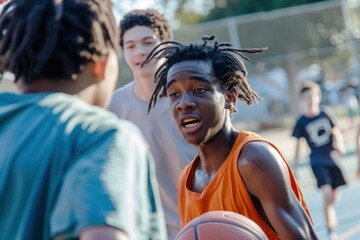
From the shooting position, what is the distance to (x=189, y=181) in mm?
4371

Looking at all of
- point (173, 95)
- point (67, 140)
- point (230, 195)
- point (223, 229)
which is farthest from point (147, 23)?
point (67, 140)

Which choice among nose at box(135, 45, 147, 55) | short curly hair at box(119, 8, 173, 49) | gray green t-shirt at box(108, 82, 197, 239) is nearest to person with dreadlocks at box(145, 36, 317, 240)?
gray green t-shirt at box(108, 82, 197, 239)

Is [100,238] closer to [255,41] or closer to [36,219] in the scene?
[36,219]

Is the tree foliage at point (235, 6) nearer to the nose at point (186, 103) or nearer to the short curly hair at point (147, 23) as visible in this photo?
the short curly hair at point (147, 23)

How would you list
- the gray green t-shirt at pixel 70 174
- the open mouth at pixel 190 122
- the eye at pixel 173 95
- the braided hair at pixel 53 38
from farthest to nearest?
the eye at pixel 173 95 < the open mouth at pixel 190 122 < the braided hair at pixel 53 38 < the gray green t-shirt at pixel 70 174

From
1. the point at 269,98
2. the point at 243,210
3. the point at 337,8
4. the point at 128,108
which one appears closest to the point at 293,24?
the point at 337,8

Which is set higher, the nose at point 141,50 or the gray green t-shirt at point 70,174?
the nose at point 141,50

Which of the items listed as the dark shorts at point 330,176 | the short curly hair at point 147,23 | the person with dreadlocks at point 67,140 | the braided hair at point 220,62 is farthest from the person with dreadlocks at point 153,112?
the dark shorts at point 330,176

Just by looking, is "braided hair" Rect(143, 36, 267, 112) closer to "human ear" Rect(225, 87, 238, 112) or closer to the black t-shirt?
"human ear" Rect(225, 87, 238, 112)

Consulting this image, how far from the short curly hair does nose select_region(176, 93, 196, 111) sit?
6.03 ft

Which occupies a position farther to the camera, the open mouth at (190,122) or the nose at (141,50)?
the nose at (141,50)

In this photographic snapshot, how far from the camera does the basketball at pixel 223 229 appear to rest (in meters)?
3.46

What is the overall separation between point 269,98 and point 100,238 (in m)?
31.0

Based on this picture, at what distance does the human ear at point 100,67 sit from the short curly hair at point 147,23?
12.1ft
